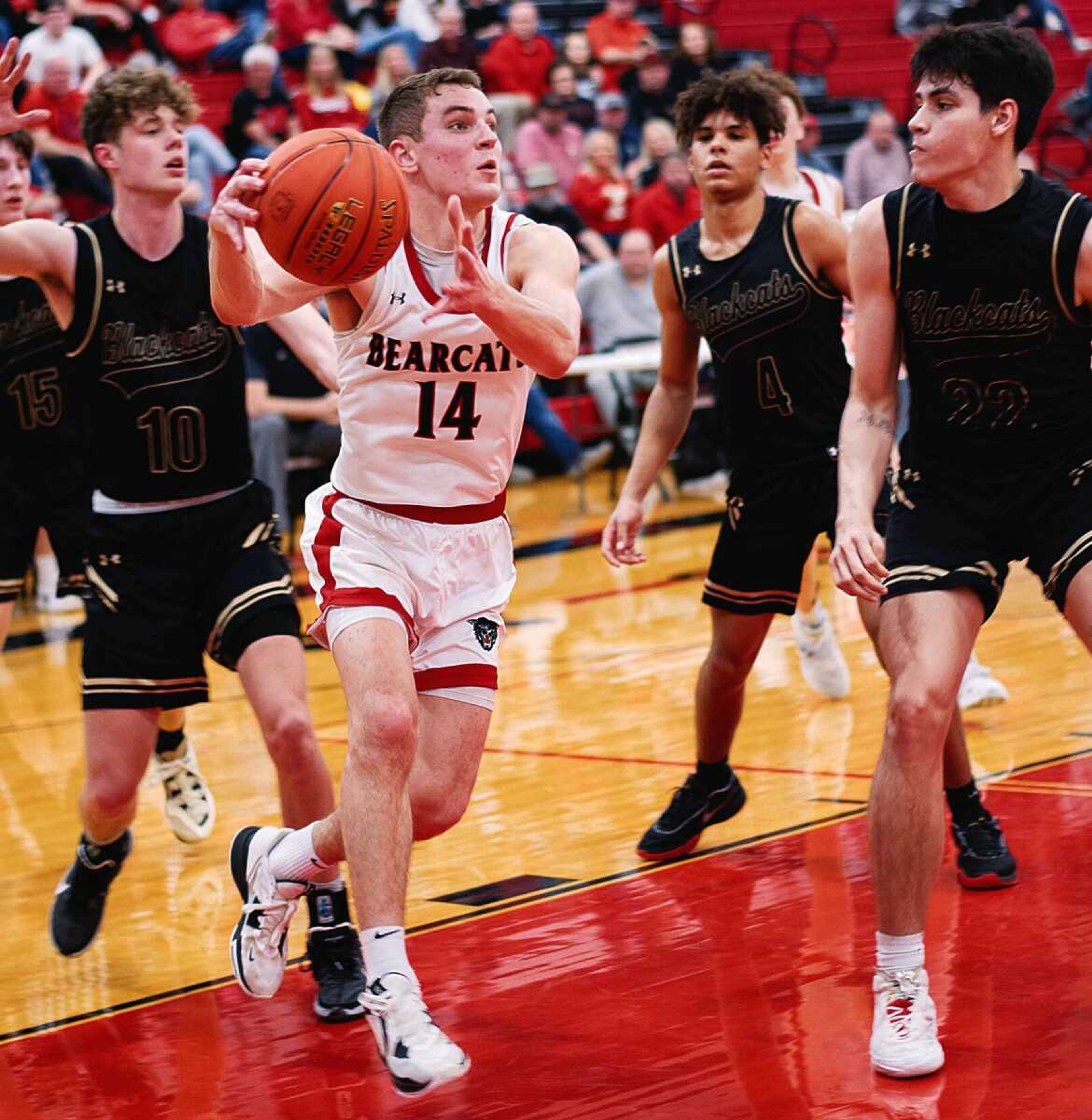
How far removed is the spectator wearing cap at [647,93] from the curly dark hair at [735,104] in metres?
10.8

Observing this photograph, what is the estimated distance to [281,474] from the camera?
11273 millimetres

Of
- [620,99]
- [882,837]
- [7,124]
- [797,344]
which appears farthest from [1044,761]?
[620,99]

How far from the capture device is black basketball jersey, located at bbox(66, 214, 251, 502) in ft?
16.1

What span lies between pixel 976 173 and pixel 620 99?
12.5m

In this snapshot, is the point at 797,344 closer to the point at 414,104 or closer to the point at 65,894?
the point at 414,104

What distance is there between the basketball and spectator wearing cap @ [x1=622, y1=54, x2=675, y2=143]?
41.0ft

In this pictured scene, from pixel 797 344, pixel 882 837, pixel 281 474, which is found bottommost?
pixel 281 474

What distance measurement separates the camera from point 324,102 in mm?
14445

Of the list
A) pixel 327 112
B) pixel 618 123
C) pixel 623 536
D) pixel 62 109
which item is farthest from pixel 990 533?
pixel 618 123

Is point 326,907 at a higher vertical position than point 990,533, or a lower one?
lower

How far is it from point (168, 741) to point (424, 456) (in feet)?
7.15

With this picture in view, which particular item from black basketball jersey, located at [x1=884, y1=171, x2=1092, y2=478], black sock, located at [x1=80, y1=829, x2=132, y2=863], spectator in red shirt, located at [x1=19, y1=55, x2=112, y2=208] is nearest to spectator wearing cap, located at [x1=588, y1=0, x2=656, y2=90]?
spectator in red shirt, located at [x1=19, y1=55, x2=112, y2=208]

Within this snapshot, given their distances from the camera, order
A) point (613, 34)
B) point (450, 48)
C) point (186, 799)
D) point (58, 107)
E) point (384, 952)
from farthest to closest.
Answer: point (613, 34)
point (450, 48)
point (58, 107)
point (186, 799)
point (384, 952)

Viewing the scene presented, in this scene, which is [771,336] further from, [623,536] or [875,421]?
[875,421]
